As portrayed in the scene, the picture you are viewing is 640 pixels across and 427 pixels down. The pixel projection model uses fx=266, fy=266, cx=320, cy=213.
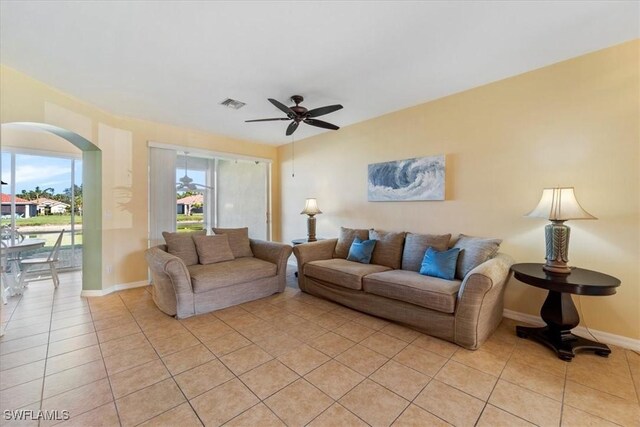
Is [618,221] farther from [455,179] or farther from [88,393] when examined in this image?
[88,393]

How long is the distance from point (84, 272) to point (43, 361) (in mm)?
1993

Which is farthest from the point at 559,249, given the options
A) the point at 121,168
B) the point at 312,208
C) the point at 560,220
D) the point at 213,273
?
the point at 121,168

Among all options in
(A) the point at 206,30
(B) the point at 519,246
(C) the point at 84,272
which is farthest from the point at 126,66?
(B) the point at 519,246

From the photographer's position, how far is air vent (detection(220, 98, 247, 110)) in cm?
344

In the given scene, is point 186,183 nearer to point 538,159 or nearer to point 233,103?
point 233,103

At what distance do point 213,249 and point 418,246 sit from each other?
9.01 ft

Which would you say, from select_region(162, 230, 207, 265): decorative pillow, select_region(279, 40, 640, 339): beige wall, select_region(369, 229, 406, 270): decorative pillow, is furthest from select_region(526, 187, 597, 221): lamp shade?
select_region(162, 230, 207, 265): decorative pillow

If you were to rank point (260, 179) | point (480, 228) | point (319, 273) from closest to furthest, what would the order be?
1. point (480, 228)
2. point (319, 273)
3. point (260, 179)

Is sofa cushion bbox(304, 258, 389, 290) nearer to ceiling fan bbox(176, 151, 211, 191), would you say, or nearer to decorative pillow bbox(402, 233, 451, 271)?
decorative pillow bbox(402, 233, 451, 271)

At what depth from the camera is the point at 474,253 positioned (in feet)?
9.15

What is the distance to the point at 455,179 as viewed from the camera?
335 cm

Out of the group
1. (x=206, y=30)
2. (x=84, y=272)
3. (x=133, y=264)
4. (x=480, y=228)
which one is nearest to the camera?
(x=206, y=30)

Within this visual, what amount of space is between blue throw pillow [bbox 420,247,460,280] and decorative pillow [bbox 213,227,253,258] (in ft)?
8.42

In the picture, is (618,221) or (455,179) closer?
(618,221)
